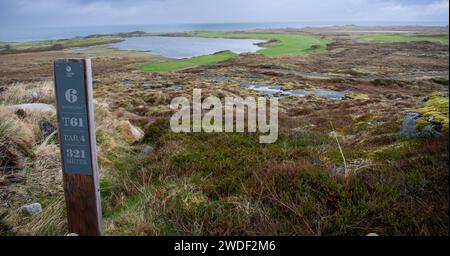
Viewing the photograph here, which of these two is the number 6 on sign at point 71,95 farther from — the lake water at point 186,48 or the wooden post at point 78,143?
the lake water at point 186,48

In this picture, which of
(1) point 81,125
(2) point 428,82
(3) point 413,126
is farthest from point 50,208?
(2) point 428,82

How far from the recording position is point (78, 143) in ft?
12.3

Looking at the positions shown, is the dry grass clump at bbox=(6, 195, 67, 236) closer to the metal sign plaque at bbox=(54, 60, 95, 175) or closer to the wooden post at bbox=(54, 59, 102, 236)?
the wooden post at bbox=(54, 59, 102, 236)

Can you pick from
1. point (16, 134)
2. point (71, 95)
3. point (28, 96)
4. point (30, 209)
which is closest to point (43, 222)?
point (30, 209)

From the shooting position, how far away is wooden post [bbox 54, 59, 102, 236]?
3605 millimetres

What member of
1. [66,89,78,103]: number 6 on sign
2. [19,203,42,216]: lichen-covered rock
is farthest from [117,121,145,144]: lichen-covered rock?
[66,89,78,103]: number 6 on sign

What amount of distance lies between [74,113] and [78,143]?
1.05 feet

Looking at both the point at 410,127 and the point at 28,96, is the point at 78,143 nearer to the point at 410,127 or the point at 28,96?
the point at 410,127

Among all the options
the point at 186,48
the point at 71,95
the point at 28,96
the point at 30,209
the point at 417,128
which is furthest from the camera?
the point at 186,48

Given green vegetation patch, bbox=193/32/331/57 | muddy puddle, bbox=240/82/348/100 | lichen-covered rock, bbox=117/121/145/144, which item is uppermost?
green vegetation patch, bbox=193/32/331/57

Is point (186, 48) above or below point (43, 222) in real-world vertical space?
above

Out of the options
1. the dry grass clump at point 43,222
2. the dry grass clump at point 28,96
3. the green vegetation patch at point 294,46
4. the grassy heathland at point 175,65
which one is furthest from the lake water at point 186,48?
the dry grass clump at point 43,222

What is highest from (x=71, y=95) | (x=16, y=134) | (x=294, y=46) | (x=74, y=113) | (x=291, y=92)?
(x=294, y=46)
